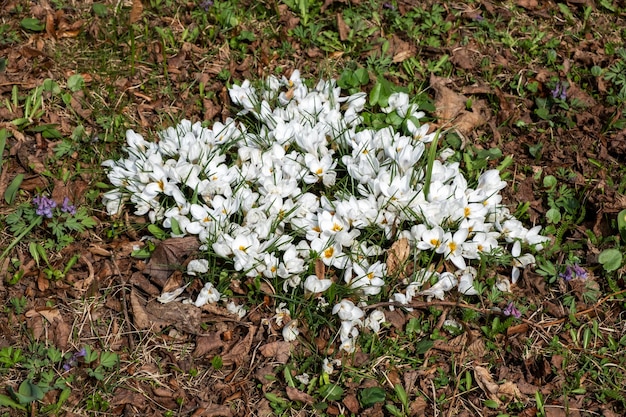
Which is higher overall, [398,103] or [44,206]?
[398,103]

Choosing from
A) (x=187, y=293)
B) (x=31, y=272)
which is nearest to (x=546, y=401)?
(x=187, y=293)

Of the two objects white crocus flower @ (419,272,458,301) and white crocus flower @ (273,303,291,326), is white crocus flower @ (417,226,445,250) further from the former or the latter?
white crocus flower @ (273,303,291,326)

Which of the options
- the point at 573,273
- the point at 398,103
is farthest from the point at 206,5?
the point at 573,273

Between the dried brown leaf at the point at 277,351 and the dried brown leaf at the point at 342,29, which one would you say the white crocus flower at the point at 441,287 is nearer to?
the dried brown leaf at the point at 277,351

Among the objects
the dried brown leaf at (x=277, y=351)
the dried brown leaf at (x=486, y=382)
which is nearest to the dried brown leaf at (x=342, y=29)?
the dried brown leaf at (x=277, y=351)

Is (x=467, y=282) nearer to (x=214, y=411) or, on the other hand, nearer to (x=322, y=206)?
(x=322, y=206)

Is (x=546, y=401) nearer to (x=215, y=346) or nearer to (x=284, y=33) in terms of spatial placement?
(x=215, y=346)
